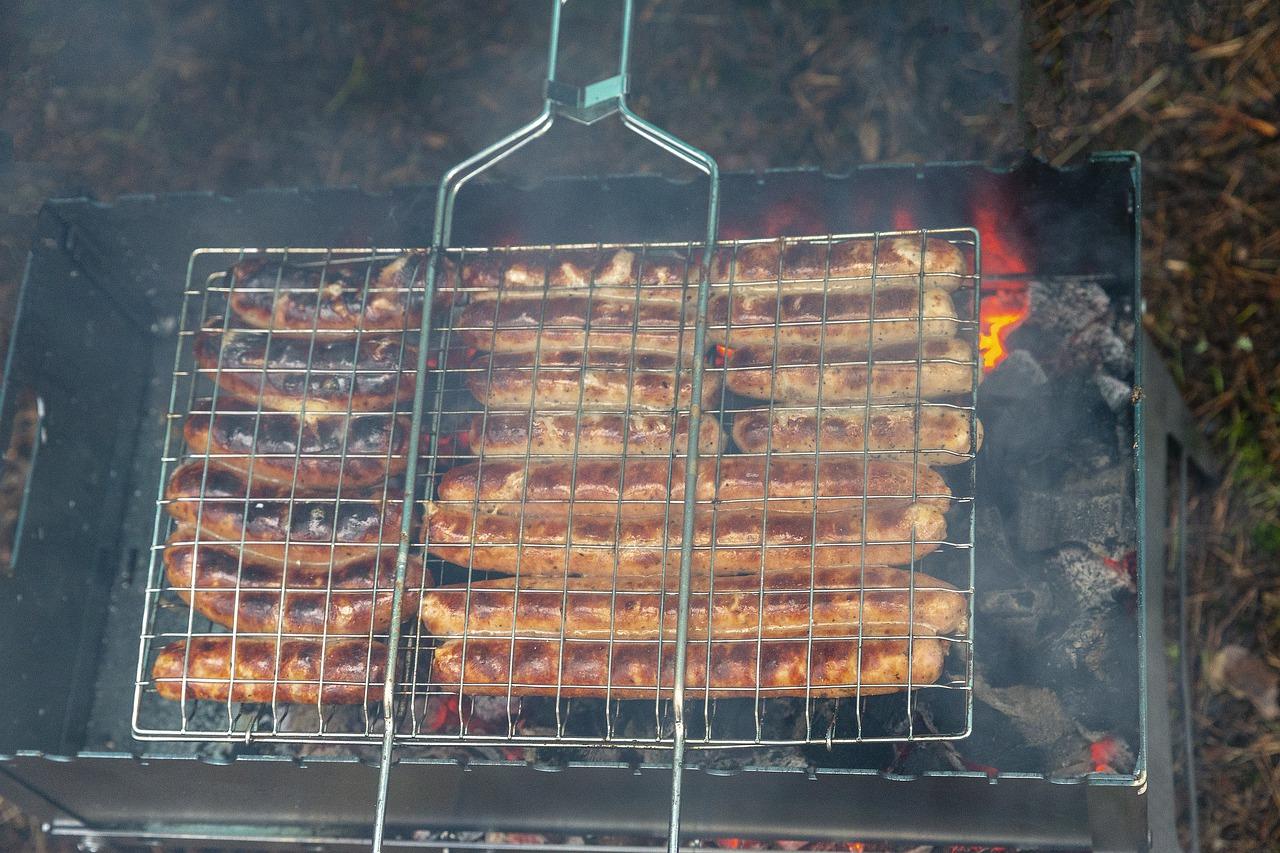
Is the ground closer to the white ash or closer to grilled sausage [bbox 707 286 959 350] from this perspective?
the white ash

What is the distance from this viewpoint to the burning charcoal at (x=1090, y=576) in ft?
13.1

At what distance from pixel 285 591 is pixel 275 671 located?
0.29m

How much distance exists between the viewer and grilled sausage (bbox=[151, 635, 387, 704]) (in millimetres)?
3629

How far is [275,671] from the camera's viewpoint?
365cm

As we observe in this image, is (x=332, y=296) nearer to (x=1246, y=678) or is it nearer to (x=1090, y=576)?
(x=1090, y=576)

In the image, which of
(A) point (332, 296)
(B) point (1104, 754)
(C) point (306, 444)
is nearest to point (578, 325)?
(A) point (332, 296)

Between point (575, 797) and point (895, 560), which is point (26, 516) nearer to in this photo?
point (575, 797)

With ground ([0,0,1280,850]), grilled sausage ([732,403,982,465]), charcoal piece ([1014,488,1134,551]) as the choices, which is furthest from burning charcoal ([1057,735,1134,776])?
ground ([0,0,1280,850])

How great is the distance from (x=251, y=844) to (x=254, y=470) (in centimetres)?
178

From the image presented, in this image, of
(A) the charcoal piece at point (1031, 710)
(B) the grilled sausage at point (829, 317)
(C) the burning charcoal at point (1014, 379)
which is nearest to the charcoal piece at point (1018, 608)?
(A) the charcoal piece at point (1031, 710)

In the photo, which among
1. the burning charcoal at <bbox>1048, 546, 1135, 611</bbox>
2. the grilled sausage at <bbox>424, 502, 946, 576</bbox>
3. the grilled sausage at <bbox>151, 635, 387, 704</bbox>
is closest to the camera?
the grilled sausage at <bbox>424, 502, 946, 576</bbox>

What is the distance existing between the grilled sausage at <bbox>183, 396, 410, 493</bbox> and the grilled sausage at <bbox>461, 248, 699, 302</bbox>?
67cm

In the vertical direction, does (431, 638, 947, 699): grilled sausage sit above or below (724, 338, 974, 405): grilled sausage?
below

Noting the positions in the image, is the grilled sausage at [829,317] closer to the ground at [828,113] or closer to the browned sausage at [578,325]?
the browned sausage at [578,325]
